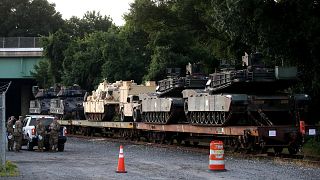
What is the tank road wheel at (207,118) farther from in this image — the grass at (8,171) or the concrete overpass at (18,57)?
the concrete overpass at (18,57)

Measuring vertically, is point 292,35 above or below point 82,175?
above

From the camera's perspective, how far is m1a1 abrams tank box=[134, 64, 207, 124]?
3369 centimetres

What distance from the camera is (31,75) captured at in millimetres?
71562

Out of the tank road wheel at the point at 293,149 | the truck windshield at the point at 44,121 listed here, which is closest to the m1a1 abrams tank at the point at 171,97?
the truck windshield at the point at 44,121

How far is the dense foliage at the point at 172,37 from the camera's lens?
30.2 metres

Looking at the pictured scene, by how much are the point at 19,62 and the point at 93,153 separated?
41.3 m

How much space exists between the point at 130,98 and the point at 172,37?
991 centimetres

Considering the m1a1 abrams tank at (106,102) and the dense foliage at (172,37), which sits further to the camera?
the m1a1 abrams tank at (106,102)

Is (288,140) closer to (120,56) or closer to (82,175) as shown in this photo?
(82,175)

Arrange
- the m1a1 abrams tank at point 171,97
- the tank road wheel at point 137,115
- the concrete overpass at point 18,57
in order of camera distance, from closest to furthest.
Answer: the m1a1 abrams tank at point 171,97 → the tank road wheel at point 137,115 → the concrete overpass at point 18,57

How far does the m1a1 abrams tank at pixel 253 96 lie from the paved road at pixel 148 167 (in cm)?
195

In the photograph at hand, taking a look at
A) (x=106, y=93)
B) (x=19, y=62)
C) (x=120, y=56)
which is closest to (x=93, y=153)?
(x=106, y=93)

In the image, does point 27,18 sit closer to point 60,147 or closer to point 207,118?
point 60,147

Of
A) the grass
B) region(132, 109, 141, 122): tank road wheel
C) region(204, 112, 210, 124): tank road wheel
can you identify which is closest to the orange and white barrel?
the grass
